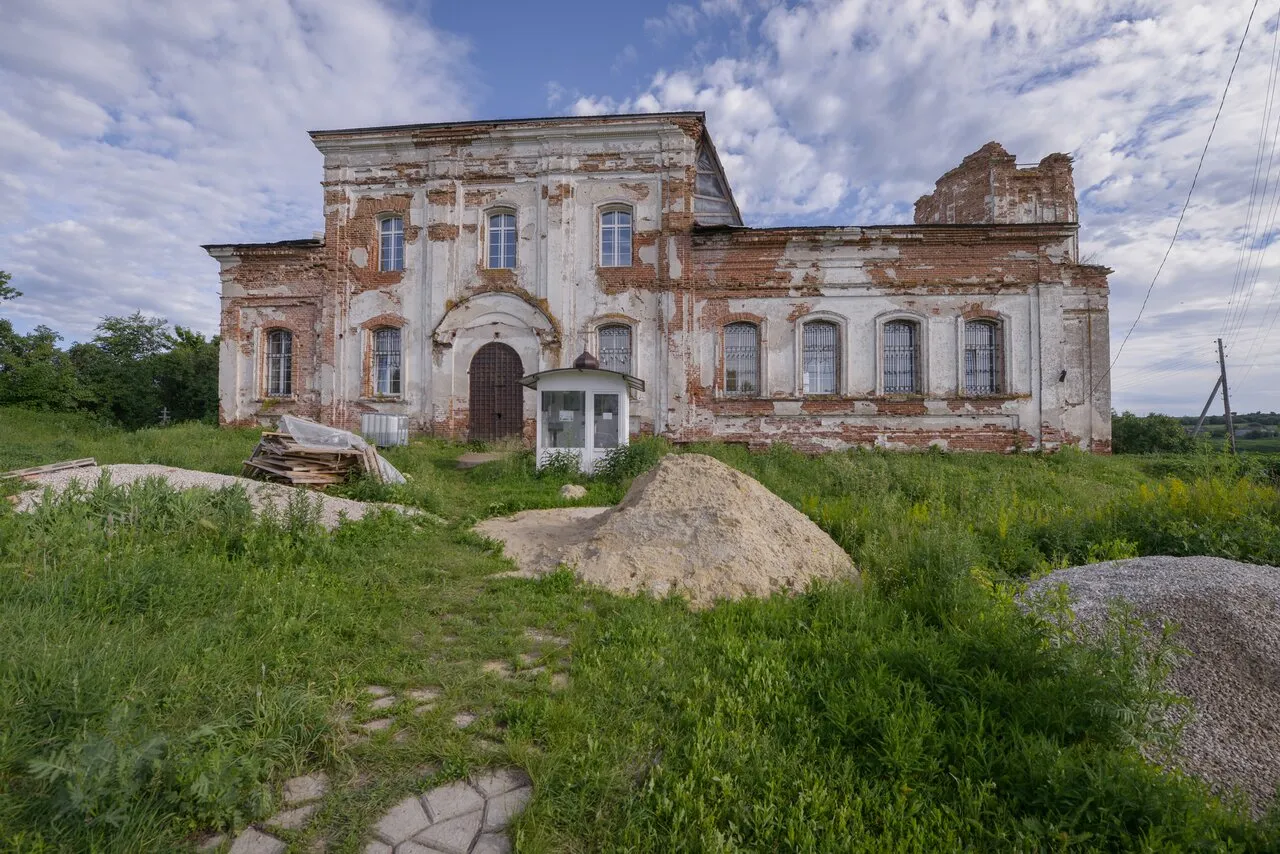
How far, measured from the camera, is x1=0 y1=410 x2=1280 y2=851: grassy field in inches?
86.7

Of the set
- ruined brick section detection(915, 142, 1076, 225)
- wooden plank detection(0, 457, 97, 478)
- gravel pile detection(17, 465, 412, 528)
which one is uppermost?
ruined brick section detection(915, 142, 1076, 225)

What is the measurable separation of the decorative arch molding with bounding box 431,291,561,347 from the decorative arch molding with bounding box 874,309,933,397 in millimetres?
9148

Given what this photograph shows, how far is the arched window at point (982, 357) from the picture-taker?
52.6 ft

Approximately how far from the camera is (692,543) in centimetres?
564

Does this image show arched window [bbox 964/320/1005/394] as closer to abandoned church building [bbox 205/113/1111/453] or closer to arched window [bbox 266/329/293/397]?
abandoned church building [bbox 205/113/1111/453]

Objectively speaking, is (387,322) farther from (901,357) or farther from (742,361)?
(901,357)

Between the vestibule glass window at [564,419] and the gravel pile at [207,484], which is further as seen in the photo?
the vestibule glass window at [564,419]

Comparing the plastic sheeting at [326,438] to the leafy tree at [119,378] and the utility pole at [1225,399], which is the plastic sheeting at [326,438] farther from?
the utility pole at [1225,399]

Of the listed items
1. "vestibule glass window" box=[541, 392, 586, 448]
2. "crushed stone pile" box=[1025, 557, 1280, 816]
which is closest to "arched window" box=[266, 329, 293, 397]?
"vestibule glass window" box=[541, 392, 586, 448]

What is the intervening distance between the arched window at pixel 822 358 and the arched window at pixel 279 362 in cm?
1559

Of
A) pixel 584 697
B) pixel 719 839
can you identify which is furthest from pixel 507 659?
pixel 719 839

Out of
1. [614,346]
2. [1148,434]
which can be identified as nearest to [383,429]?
[614,346]

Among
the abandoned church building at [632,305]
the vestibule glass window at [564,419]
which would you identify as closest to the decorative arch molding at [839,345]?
the abandoned church building at [632,305]

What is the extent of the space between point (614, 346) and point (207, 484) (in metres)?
11.0
